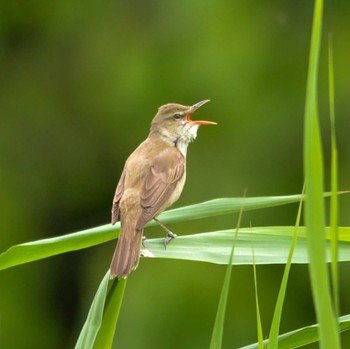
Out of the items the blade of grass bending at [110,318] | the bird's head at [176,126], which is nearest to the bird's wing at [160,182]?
the bird's head at [176,126]

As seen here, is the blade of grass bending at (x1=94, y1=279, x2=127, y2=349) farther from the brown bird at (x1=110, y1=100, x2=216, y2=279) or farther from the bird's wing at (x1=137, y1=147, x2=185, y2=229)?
the bird's wing at (x1=137, y1=147, x2=185, y2=229)

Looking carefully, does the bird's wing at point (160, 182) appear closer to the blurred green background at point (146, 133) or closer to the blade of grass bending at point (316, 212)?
the blade of grass bending at point (316, 212)

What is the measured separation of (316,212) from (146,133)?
7511mm

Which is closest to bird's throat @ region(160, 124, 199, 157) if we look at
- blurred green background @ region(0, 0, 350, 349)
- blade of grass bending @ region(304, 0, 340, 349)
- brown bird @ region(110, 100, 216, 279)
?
brown bird @ region(110, 100, 216, 279)

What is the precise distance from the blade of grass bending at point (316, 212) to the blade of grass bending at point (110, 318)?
0.78 m

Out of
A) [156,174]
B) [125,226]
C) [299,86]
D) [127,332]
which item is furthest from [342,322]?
[299,86]

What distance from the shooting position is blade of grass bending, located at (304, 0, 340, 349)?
7.48 feet

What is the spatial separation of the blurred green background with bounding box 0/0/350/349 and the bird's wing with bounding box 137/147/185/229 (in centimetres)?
324

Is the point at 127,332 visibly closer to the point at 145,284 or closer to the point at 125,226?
the point at 145,284

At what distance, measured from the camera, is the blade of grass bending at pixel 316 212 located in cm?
228

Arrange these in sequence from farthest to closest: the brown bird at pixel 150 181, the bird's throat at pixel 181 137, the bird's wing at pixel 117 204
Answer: the bird's throat at pixel 181 137
the bird's wing at pixel 117 204
the brown bird at pixel 150 181

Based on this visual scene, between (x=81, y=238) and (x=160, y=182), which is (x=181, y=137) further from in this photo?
(x=81, y=238)

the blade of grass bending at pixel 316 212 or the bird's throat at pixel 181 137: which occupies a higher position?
the bird's throat at pixel 181 137

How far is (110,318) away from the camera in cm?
298
